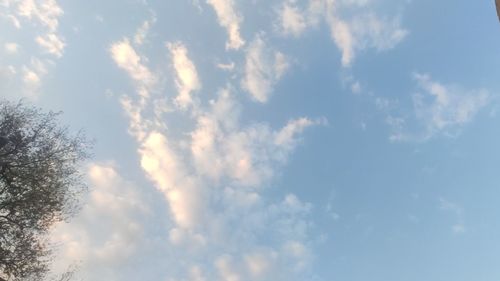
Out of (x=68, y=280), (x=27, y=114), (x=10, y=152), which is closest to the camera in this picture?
(x=10, y=152)

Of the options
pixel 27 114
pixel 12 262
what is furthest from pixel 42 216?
pixel 27 114

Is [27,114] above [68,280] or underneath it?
above

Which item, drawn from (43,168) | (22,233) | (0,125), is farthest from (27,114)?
(22,233)

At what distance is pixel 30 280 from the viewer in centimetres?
3572

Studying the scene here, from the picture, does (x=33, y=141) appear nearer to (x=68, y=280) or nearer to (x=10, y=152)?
(x=10, y=152)

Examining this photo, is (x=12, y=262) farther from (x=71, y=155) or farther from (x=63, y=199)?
(x=71, y=155)

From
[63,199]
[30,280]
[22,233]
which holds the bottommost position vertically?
[30,280]

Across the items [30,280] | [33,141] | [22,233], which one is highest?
[33,141]

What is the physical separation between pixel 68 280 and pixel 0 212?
13468 millimetres

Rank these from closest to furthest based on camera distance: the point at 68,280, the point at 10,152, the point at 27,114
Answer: the point at 10,152 < the point at 27,114 < the point at 68,280

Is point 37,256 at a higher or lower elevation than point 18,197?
lower

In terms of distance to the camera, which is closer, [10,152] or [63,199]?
[10,152]

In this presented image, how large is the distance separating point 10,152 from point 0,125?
2.55 metres

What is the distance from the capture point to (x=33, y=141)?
34656 millimetres
